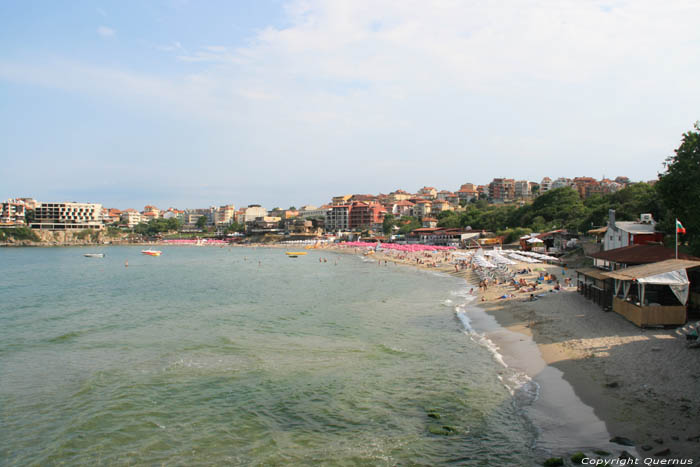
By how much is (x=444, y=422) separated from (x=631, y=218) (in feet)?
137

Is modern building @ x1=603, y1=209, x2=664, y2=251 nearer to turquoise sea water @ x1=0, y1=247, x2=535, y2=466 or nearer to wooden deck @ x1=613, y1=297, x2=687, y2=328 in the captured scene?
turquoise sea water @ x1=0, y1=247, x2=535, y2=466

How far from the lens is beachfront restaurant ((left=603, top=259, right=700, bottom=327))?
1375 centimetres

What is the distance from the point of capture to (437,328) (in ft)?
62.4

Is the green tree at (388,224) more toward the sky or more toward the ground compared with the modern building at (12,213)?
more toward the ground

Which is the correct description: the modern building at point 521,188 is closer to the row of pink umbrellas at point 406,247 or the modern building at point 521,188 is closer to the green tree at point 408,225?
the green tree at point 408,225

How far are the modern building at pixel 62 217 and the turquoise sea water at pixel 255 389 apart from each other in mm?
129229

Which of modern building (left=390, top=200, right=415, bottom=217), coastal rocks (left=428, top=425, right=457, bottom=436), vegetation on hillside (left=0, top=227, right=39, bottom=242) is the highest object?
modern building (left=390, top=200, right=415, bottom=217)

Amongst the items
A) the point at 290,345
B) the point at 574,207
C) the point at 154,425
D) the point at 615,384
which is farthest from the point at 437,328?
the point at 574,207

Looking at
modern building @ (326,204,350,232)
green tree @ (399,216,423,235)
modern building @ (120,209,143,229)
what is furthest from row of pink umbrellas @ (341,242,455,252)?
modern building @ (120,209,143,229)

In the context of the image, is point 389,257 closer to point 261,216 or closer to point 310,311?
point 310,311

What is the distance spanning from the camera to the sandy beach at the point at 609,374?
8.09m

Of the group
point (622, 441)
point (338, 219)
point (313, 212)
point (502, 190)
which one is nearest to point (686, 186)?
point (622, 441)

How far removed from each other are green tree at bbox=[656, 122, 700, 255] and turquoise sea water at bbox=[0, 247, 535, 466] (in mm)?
10982

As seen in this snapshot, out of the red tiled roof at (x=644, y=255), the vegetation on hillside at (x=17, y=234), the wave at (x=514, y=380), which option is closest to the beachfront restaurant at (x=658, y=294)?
the red tiled roof at (x=644, y=255)
